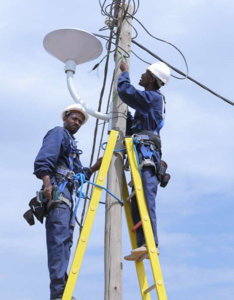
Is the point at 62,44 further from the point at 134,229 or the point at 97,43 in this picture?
the point at 134,229

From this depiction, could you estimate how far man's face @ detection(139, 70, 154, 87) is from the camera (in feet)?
21.2

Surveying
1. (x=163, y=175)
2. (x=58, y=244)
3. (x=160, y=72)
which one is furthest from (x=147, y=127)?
(x=58, y=244)

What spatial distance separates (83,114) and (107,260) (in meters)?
1.61

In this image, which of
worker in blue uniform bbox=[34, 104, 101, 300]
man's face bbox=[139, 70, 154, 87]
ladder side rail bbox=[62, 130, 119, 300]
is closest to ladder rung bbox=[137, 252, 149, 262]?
ladder side rail bbox=[62, 130, 119, 300]

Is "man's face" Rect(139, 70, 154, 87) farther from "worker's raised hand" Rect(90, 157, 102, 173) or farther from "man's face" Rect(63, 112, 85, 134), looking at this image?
"worker's raised hand" Rect(90, 157, 102, 173)

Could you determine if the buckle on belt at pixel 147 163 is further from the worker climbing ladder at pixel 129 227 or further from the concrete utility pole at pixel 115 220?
the concrete utility pole at pixel 115 220

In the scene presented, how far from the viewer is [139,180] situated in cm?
590

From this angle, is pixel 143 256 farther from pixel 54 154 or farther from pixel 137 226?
pixel 54 154

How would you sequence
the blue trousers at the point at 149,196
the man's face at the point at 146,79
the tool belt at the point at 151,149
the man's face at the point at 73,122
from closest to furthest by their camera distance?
the blue trousers at the point at 149,196 → the tool belt at the point at 151,149 → the man's face at the point at 73,122 → the man's face at the point at 146,79

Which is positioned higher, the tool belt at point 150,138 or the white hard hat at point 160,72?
the white hard hat at point 160,72

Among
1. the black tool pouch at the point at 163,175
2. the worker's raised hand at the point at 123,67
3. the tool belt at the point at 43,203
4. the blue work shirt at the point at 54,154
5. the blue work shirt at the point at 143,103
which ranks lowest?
the tool belt at the point at 43,203

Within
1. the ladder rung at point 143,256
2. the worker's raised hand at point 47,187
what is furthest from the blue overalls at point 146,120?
the worker's raised hand at point 47,187

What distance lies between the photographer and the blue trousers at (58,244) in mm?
5441

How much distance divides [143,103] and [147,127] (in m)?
0.26
